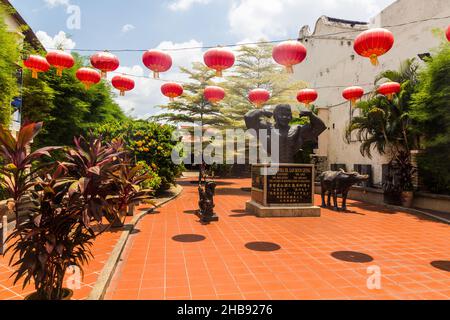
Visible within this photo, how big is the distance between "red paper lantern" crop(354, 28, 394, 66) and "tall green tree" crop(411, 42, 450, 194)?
150 inches

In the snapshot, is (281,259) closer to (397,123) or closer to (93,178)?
(93,178)

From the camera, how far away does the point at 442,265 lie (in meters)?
5.07

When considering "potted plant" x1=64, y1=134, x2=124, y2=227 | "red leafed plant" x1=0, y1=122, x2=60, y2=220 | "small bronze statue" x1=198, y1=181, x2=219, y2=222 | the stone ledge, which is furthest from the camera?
the stone ledge

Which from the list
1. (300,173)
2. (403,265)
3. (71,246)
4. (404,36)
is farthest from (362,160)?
(71,246)

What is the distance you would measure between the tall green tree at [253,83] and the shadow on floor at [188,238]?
11849 mm

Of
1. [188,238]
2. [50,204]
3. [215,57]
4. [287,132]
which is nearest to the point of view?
[50,204]

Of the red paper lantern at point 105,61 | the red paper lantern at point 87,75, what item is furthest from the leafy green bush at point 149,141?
the red paper lantern at point 105,61

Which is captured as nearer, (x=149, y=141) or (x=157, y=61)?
(x=157, y=61)

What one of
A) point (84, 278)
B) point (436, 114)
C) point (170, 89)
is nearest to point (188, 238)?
point (84, 278)

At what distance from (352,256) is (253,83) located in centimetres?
1549

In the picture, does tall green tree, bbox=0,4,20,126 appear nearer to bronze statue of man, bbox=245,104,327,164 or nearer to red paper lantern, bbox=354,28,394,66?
bronze statue of man, bbox=245,104,327,164

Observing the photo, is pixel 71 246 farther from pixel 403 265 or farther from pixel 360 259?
pixel 403 265

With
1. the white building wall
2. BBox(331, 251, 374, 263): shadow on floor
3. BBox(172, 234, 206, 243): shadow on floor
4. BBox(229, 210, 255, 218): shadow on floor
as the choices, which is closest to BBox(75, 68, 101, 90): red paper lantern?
BBox(172, 234, 206, 243): shadow on floor

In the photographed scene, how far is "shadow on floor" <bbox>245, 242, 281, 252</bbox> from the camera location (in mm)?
5773
